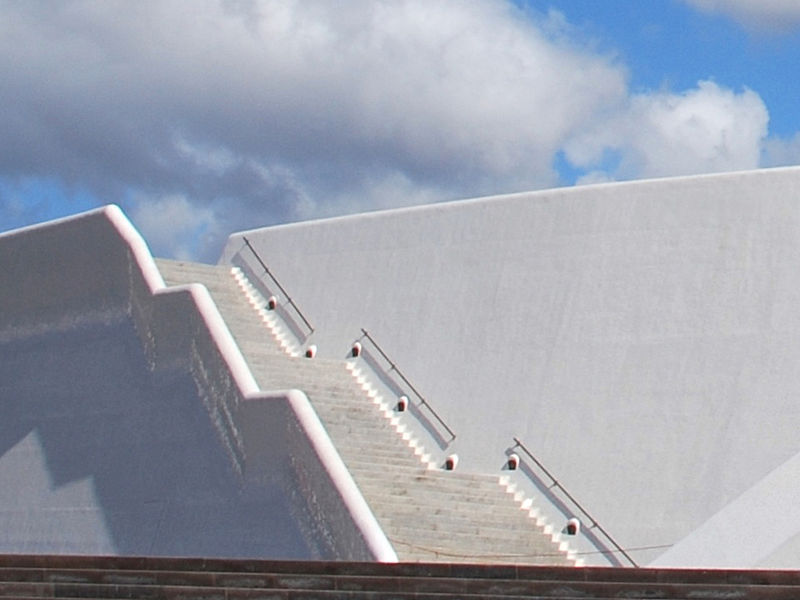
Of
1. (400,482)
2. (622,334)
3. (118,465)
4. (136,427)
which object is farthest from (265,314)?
(622,334)

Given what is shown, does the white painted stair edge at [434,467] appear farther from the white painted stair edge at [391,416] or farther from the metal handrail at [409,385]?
the metal handrail at [409,385]

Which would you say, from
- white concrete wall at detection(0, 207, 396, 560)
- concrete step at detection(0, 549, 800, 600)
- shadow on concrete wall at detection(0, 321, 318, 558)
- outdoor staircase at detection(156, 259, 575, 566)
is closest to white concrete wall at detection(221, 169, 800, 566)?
outdoor staircase at detection(156, 259, 575, 566)

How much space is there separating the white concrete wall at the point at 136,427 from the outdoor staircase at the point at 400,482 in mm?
401

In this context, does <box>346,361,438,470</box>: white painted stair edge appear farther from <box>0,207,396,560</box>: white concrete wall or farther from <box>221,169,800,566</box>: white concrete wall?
<box>0,207,396,560</box>: white concrete wall

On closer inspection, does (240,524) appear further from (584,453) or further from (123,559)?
(123,559)

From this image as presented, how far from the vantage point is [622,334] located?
1159cm

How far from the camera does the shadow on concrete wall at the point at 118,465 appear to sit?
12.3m

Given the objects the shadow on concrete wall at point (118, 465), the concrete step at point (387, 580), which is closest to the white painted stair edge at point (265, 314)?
the shadow on concrete wall at point (118, 465)

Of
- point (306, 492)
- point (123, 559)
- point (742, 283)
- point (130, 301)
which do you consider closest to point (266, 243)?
point (130, 301)

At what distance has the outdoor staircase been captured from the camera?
35.1ft

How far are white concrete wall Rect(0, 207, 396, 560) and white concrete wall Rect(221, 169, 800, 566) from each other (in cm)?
160

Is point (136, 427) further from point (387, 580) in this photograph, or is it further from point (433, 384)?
point (387, 580)

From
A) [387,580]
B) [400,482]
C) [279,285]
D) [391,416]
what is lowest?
[387,580]

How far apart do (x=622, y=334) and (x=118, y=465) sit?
4.78 meters
